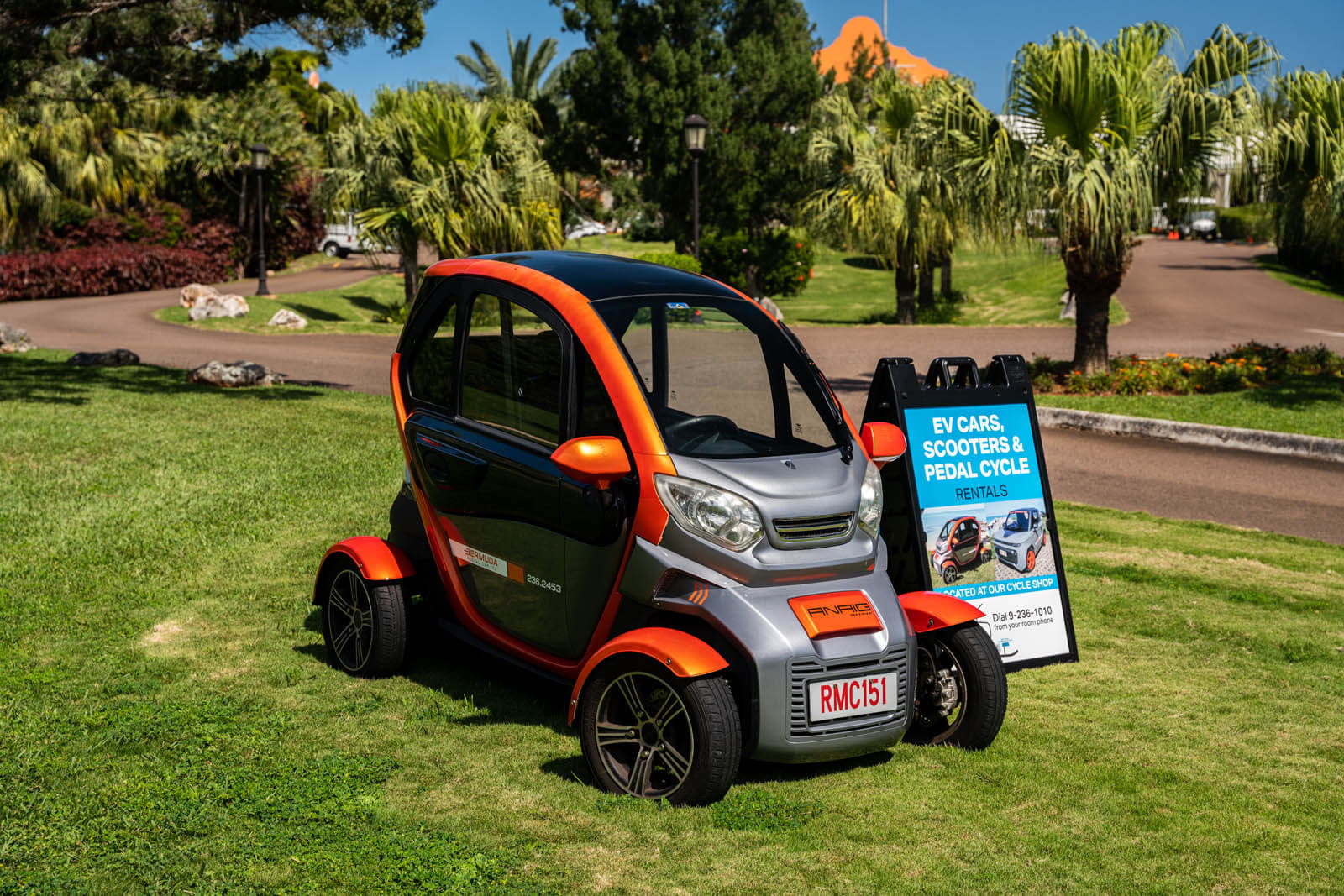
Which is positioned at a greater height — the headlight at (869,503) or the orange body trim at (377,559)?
the headlight at (869,503)

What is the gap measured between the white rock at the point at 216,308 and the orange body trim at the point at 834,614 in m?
26.3

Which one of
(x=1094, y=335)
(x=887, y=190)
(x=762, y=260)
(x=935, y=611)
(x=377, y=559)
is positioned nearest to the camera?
(x=935, y=611)

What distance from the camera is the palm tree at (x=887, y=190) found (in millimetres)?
25891

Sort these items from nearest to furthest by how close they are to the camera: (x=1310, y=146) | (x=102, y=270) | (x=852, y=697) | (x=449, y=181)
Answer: (x=852, y=697), (x=1310, y=146), (x=449, y=181), (x=102, y=270)

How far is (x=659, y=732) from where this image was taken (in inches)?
165

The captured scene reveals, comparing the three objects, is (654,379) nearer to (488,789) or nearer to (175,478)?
(488,789)

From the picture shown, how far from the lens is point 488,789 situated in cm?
432

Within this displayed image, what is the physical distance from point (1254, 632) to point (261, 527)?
628cm

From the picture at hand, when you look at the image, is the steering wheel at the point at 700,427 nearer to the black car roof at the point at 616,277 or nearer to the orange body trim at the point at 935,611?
the black car roof at the point at 616,277

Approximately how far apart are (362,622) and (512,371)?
4.75 ft

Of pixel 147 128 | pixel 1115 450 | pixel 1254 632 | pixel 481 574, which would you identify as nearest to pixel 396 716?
pixel 481 574

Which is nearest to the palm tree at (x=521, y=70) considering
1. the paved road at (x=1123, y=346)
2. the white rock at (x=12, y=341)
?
the paved road at (x=1123, y=346)

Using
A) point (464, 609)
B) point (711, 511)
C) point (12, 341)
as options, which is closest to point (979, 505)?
point (711, 511)

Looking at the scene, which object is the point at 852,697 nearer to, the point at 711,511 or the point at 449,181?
the point at 711,511
